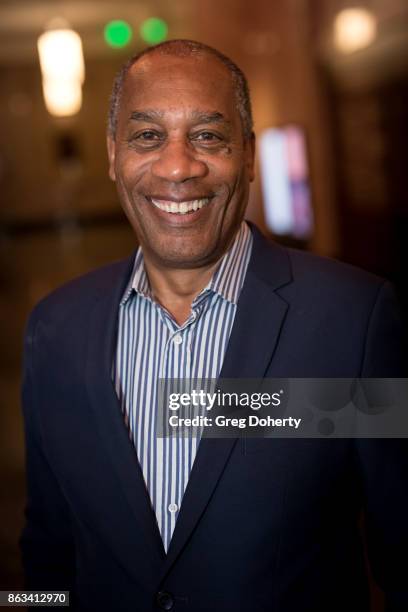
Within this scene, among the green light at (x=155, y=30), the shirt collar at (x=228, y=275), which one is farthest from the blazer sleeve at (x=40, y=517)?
the green light at (x=155, y=30)

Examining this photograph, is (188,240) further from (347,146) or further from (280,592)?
(347,146)

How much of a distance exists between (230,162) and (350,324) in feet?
1.47

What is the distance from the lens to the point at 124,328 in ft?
6.12

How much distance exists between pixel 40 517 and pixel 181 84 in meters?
1.12

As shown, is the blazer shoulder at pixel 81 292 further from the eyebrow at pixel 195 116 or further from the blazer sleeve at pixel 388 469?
the blazer sleeve at pixel 388 469

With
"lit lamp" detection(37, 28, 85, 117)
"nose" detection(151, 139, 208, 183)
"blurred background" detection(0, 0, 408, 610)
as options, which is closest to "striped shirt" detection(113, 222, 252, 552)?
"nose" detection(151, 139, 208, 183)

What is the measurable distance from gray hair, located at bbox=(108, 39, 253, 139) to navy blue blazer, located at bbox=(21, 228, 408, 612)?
1.00ft

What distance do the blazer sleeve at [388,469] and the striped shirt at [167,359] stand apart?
0.33 metres

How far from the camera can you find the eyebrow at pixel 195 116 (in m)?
1.67

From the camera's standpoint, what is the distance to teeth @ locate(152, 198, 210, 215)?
1715 millimetres

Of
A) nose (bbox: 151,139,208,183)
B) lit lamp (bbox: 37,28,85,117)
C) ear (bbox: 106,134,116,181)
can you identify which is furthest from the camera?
lit lamp (bbox: 37,28,85,117)

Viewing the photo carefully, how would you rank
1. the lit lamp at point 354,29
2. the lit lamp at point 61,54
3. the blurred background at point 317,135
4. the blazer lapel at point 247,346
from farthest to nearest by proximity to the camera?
the lit lamp at point 61,54 → the lit lamp at point 354,29 → the blurred background at point 317,135 → the blazer lapel at point 247,346

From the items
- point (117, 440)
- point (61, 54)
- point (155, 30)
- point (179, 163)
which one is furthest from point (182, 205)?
point (155, 30)

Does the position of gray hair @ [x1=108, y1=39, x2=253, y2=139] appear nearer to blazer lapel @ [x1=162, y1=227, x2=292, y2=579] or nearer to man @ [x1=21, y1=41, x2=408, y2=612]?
man @ [x1=21, y1=41, x2=408, y2=612]
